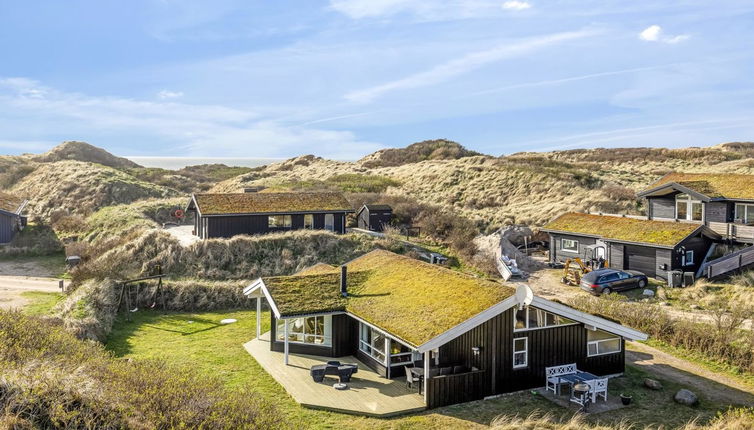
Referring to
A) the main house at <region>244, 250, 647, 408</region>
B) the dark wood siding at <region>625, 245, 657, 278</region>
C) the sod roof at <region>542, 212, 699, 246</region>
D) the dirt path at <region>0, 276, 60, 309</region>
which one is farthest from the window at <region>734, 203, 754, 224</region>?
the dirt path at <region>0, 276, 60, 309</region>

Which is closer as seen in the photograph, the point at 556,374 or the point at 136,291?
the point at 556,374

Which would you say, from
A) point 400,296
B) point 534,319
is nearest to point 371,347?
point 400,296

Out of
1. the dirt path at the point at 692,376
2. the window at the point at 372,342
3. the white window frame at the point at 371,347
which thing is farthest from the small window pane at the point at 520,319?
the dirt path at the point at 692,376

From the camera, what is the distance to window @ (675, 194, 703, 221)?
123ft

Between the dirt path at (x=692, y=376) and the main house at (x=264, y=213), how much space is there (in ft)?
79.9

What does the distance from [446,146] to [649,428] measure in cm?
9734

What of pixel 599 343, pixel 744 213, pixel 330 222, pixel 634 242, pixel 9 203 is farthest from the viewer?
pixel 9 203

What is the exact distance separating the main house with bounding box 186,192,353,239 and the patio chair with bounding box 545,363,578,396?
25.4 m

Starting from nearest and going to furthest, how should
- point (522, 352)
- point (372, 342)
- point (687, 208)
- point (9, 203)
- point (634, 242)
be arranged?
point (522, 352), point (372, 342), point (634, 242), point (687, 208), point (9, 203)

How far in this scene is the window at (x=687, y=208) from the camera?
3753 cm

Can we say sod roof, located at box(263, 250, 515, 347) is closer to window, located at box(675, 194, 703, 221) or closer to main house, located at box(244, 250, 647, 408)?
main house, located at box(244, 250, 647, 408)

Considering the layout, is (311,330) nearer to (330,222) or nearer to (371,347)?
(371,347)

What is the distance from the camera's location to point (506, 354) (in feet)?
56.7

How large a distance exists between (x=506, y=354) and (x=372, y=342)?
4880 mm
